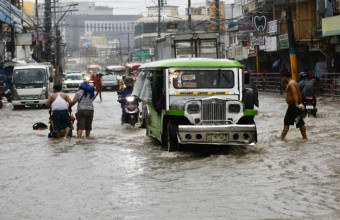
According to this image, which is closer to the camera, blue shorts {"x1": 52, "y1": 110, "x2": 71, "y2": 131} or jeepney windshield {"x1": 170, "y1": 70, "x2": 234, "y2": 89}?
jeepney windshield {"x1": 170, "y1": 70, "x2": 234, "y2": 89}

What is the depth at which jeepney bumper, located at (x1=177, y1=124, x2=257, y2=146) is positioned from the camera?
1576 cm

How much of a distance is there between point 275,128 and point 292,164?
8.36 m

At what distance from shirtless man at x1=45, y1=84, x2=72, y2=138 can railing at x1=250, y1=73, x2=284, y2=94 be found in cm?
2712

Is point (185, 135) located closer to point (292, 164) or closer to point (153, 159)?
point (153, 159)

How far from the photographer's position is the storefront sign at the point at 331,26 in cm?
3788

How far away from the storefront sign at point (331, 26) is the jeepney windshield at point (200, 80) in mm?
21898

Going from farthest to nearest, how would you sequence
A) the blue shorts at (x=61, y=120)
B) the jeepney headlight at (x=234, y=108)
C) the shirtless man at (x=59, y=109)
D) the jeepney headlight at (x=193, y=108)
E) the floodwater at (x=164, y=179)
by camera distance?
the blue shorts at (x=61, y=120) → the shirtless man at (x=59, y=109) → the jeepney headlight at (x=234, y=108) → the jeepney headlight at (x=193, y=108) → the floodwater at (x=164, y=179)

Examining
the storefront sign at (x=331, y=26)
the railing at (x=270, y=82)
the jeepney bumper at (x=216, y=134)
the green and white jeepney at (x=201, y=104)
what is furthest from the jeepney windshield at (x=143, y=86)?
the railing at (x=270, y=82)

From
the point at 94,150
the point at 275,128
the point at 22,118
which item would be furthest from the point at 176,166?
the point at 22,118

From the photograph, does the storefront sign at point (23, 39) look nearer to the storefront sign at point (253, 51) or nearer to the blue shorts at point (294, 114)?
the storefront sign at point (253, 51)

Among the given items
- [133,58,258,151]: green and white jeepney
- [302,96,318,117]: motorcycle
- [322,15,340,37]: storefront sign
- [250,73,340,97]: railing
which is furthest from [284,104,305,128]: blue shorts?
[322,15,340,37]: storefront sign

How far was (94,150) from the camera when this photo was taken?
18078 mm

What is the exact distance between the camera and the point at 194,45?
34.3 meters

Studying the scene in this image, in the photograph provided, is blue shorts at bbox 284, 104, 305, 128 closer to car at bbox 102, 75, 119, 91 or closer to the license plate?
the license plate
